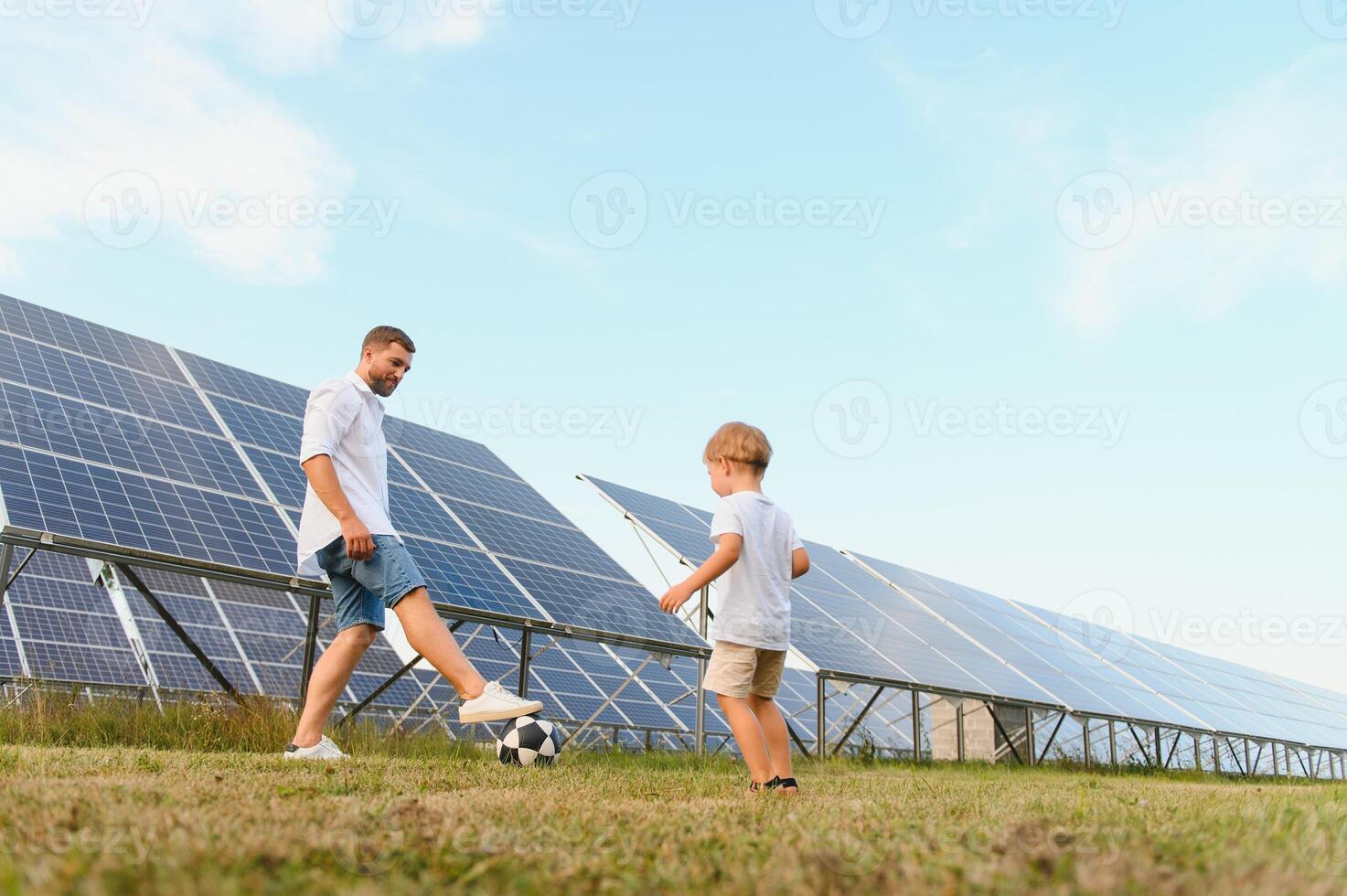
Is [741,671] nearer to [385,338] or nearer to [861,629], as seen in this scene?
[385,338]

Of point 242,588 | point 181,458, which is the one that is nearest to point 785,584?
point 181,458

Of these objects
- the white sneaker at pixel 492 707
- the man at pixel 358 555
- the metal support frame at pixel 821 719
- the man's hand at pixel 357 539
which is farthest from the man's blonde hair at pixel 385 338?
the metal support frame at pixel 821 719

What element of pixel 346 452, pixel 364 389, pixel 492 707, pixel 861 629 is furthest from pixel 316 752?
pixel 861 629

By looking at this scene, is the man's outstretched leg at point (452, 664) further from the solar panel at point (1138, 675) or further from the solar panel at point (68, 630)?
the solar panel at point (1138, 675)

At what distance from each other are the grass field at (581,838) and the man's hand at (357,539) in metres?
1.07

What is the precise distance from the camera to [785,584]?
4.88 metres

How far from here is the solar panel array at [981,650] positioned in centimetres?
1323

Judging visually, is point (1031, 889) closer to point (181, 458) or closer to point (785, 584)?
point (785, 584)

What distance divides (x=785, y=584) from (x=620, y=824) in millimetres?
2500

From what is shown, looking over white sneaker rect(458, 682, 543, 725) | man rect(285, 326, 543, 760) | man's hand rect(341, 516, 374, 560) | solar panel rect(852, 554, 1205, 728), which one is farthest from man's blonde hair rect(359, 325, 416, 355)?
solar panel rect(852, 554, 1205, 728)

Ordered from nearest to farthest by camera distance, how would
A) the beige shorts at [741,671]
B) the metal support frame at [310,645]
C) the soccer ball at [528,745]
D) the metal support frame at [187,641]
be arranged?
the beige shorts at [741,671], the soccer ball at [528,745], the metal support frame at [187,641], the metal support frame at [310,645]

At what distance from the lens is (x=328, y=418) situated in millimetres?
4949

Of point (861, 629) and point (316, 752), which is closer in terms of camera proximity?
point (316, 752)

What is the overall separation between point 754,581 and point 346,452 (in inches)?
85.0
